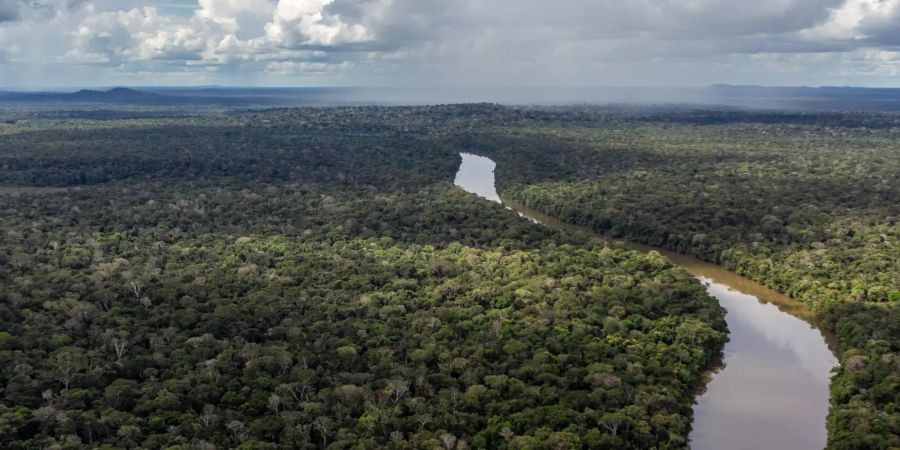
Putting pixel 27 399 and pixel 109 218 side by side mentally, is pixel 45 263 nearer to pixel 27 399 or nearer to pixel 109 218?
pixel 109 218

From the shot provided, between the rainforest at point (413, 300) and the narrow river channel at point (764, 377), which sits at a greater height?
the rainforest at point (413, 300)

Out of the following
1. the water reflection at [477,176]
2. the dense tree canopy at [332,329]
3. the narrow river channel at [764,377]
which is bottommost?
the narrow river channel at [764,377]

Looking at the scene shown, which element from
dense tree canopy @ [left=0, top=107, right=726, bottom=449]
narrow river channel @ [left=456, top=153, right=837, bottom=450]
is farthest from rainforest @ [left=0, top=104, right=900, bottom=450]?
narrow river channel @ [left=456, top=153, right=837, bottom=450]

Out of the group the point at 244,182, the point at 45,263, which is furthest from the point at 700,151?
the point at 45,263

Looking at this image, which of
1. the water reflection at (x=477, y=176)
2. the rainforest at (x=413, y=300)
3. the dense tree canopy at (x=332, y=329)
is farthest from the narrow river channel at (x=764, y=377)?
the water reflection at (x=477, y=176)

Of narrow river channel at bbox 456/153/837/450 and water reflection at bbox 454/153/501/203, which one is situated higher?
water reflection at bbox 454/153/501/203

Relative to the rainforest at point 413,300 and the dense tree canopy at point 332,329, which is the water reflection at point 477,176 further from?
the dense tree canopy at point 332,329

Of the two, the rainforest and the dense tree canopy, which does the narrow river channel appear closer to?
the rainforest
